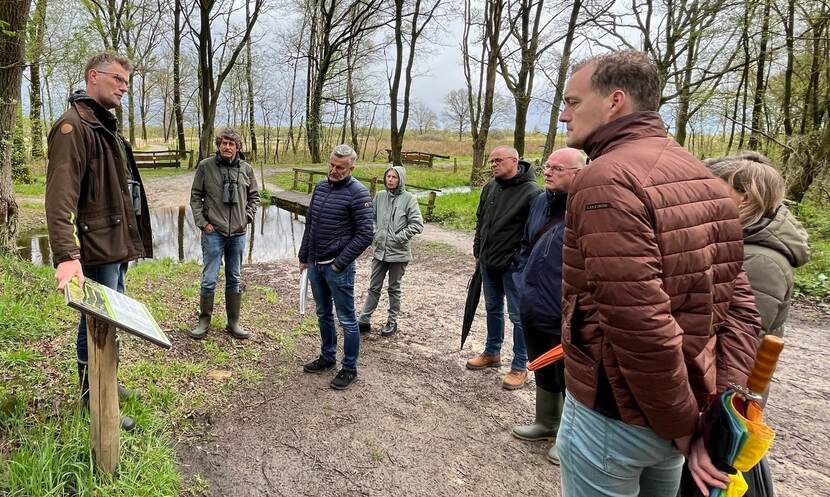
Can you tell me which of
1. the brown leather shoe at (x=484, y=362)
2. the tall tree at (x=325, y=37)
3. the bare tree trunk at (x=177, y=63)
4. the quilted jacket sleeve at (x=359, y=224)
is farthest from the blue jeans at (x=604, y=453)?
the bare tree trunk at (x=177, y=63)

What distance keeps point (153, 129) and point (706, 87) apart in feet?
188

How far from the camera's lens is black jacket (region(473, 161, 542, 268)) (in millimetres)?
3953

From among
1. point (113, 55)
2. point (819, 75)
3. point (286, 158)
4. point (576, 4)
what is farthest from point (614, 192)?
point (286, 158)

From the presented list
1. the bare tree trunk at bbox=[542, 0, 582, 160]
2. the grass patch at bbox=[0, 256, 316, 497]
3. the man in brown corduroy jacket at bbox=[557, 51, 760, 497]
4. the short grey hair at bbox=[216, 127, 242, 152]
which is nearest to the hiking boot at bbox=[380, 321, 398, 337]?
the grass patch at bbox=[0, 256, 316, 497]

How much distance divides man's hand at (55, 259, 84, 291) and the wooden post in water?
19cm

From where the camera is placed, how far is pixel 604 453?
1.49 m

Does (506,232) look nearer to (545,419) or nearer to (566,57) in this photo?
(545,419)

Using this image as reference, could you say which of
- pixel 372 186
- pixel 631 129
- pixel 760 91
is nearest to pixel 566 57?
pixel 760 91

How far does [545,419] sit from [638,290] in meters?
2.37

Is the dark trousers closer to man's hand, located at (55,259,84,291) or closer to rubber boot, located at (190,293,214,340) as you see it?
man's hand, located at (55,259,84,291)

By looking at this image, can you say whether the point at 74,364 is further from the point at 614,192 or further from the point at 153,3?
the point at 153,3

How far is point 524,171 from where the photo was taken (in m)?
4.06

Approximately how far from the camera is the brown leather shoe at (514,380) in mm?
4125

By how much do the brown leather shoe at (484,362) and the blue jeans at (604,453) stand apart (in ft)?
9.43
